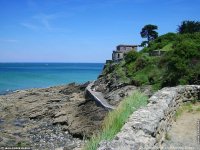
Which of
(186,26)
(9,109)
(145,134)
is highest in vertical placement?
(186,26)

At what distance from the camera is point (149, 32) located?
69.1 meters

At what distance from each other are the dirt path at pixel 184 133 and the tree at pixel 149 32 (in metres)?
57.5

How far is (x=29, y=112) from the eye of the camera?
27.9 meters

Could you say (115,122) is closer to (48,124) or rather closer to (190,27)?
(48,124)

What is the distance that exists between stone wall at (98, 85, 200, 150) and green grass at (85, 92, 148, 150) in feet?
1.05

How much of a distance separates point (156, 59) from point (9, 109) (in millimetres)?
14521

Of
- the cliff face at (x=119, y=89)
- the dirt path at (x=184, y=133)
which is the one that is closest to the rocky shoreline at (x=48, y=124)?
the cliff face at (x=119, y=89)

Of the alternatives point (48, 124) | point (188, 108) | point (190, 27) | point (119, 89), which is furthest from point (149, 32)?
point (188, 108)

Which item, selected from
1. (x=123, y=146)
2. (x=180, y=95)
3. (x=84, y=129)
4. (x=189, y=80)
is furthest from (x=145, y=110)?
(x=189, y=80)

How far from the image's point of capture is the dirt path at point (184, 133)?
832cm

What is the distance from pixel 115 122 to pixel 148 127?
4.39ft

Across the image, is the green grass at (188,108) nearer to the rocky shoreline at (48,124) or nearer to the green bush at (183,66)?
the rocky shoreline at (48,124)

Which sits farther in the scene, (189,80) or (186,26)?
(186,26)

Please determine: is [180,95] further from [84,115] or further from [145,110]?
[84,115]
